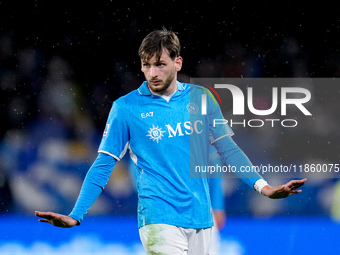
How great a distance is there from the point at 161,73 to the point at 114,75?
4018mm

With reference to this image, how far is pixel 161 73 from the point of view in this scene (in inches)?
120

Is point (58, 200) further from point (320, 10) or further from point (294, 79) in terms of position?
point (320, 10)

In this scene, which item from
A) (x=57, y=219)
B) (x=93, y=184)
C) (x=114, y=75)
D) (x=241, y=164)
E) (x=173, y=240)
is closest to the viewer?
(x=57, y=219)

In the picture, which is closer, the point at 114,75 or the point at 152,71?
the point at 152,71

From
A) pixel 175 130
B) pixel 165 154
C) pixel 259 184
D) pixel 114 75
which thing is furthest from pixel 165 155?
pixel 114 75

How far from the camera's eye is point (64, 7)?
21.9 feet

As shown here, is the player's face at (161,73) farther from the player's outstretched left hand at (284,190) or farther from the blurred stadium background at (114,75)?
the blurred stadium background at (114,75)

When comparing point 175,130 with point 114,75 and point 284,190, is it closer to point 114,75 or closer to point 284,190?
point 284,190

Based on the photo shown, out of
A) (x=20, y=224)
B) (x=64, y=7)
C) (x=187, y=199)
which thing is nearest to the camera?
(x=187, y=199)

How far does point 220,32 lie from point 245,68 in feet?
1.94

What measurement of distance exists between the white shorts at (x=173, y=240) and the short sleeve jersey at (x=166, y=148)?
0.04 metres

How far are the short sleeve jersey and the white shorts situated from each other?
35 millimetres

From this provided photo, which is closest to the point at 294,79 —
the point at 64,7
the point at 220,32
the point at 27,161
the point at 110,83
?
the point at 220,32

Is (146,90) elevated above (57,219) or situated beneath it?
elevated above
